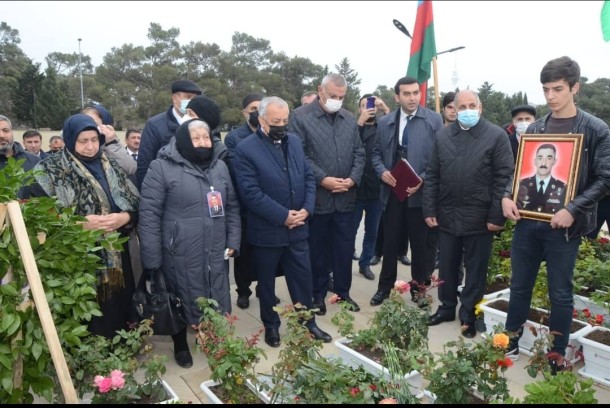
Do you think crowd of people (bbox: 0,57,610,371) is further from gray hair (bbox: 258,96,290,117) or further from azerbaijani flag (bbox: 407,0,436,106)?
azerbaijani flag (bbox: 407,0,436,106)

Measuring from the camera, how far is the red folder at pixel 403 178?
178 inches

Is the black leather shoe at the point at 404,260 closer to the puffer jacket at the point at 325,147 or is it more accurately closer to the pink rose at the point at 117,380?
the puffer jacket at the point at 325,147

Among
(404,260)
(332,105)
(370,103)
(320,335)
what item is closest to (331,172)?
(332,105)

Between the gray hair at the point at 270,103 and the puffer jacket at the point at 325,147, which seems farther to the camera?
the puffer jacket at the point at 325,147

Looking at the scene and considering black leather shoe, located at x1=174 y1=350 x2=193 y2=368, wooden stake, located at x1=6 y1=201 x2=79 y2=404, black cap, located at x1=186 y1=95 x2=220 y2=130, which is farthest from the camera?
black cap, located at x1=186 y1=95 x2=220 y2=130

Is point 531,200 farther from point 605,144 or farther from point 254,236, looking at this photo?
point 254,236

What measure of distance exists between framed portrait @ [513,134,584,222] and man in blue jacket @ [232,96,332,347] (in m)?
1.67

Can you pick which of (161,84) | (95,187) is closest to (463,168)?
(95,187)

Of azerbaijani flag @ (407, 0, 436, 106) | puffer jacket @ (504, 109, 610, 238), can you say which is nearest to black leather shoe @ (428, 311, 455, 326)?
puffer jacket @ (504, 109, 610, 238)

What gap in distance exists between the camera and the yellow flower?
241cm

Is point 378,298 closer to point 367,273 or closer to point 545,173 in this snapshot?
point 367,273

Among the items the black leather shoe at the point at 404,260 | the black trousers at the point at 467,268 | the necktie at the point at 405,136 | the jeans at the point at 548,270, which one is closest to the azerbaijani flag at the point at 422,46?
the black leather shoe at the point at 404,260

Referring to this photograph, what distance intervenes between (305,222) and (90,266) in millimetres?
2022

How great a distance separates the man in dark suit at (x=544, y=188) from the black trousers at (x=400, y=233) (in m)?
1.42
